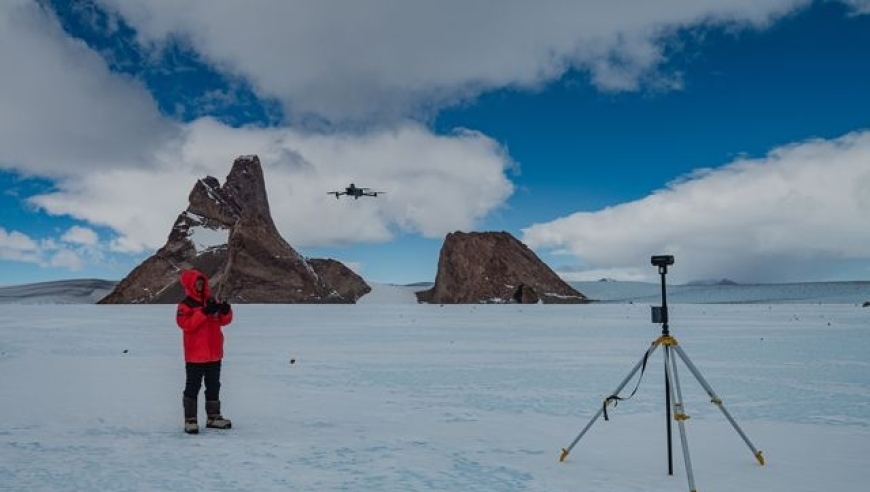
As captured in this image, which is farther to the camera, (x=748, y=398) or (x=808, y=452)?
(x=748, y=398)

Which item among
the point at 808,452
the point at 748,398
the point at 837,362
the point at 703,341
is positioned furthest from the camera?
the point at 703,341

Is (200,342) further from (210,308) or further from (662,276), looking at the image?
(662,276)

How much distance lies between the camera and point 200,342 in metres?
Answer: 9.23

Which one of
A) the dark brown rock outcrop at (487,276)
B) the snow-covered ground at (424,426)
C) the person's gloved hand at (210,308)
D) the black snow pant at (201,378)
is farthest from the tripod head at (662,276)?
the dark brown rock outcrop at (487,276)

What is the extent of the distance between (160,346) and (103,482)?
18.9 meters

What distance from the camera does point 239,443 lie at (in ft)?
27.5

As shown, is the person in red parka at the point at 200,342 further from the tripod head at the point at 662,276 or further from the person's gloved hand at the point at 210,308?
the tripod head at the point at 662,276

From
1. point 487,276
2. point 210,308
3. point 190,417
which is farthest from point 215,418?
point 487,276

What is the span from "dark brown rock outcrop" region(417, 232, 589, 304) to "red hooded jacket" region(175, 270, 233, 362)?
483ft

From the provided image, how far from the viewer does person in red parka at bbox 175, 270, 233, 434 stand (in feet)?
29.7

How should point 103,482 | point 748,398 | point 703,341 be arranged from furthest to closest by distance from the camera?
point 703,341 → point 748,398 → point 103,482

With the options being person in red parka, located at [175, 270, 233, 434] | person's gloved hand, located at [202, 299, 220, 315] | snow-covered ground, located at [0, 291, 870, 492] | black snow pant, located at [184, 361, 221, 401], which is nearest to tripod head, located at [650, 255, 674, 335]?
snow-covered ground, located at [0, 291, 870, 492]

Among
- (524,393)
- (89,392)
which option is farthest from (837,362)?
(89,392)

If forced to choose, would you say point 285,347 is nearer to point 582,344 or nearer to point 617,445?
point 582,344
